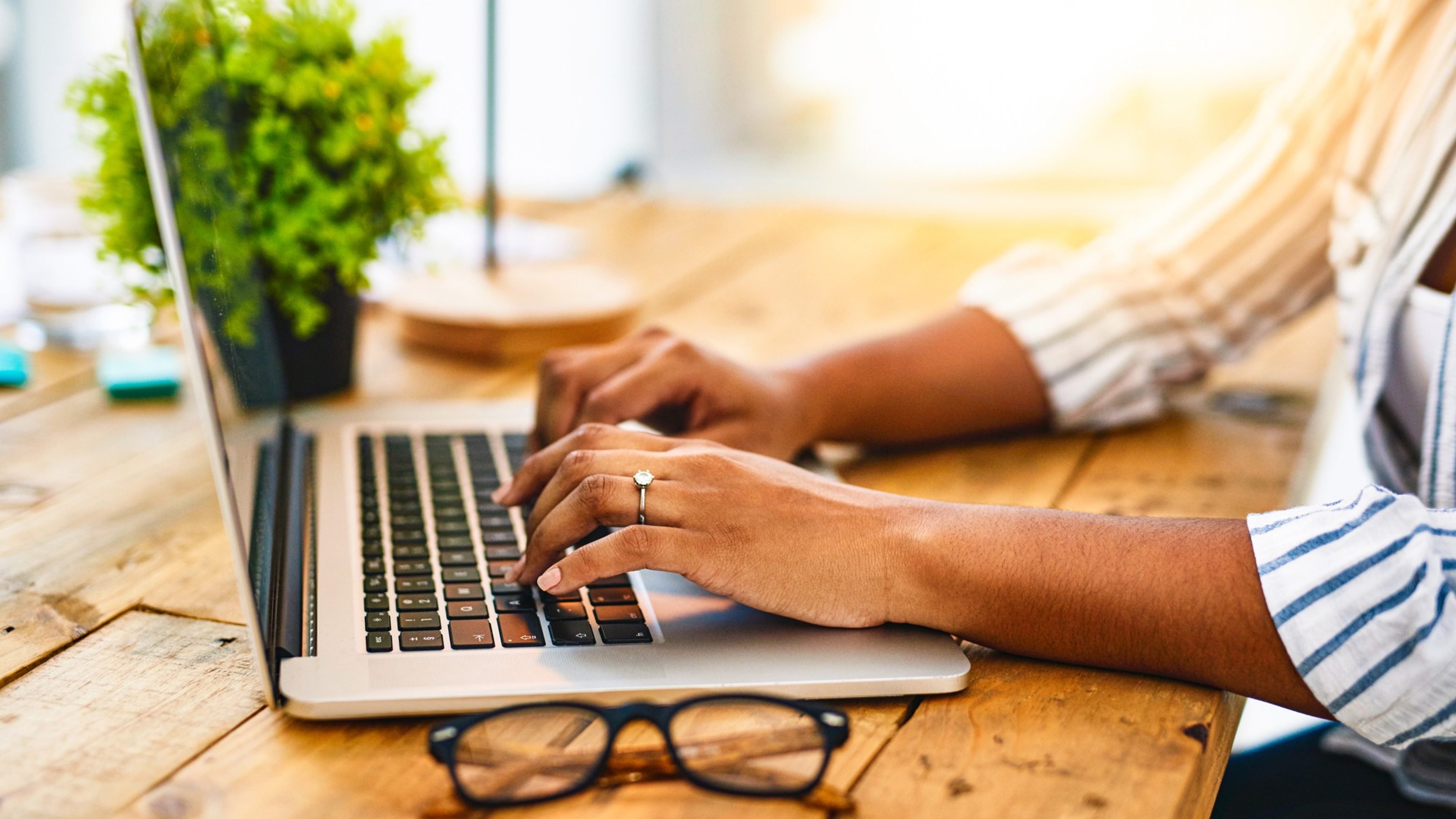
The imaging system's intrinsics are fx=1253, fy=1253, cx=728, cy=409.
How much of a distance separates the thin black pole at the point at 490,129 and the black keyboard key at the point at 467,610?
663 mm

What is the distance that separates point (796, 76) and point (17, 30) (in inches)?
72.5

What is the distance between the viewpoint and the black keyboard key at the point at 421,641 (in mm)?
602

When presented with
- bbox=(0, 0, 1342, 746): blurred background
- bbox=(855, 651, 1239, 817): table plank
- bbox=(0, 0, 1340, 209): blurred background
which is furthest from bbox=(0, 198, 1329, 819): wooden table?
bbox=(0, 0, 1340, 209): blurred background

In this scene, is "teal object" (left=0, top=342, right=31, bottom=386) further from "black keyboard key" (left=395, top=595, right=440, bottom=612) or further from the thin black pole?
"black keyboard key" (left=395, top=595, right=440, bottom=612)

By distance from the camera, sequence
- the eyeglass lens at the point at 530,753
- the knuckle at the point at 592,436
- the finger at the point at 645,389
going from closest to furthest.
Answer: the eyeglass lens at the point at 530,753
the knuckle at the point at 592,436
the finger at the point at 645,389

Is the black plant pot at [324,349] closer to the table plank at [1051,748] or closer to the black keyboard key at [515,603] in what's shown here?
the black keyboard key at [515,603]

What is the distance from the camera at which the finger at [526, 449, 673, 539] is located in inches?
Result: 26.6

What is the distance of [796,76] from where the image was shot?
334 cm

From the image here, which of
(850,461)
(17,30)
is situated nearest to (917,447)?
(850,461)

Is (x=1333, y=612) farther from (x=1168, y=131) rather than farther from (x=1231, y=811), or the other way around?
(x=1168, y=131)

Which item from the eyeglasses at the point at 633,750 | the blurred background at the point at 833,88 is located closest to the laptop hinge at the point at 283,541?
the eyeglasses at the point at 633,750

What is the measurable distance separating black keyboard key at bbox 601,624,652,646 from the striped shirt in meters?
0.31

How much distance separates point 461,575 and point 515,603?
49mm

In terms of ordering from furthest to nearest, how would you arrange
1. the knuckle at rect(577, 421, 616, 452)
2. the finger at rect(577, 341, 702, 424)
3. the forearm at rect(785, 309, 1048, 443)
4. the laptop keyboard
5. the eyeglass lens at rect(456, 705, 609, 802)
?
the forearm at rect(785, 309, 1048, 443) < the finger at rect(577, 341, 702, 424) < the knuckle at rect(577, 421, 616, 452) < the laptop keyboard < the eyeglass lens at rect(456, 705, 609, 802)
